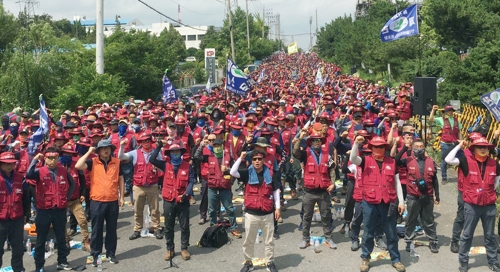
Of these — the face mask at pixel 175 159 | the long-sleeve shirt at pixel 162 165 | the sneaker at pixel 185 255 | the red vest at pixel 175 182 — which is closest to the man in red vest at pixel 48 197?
the long-sleeve shirt at pixel 162 165

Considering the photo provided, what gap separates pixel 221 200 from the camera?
9492 mm

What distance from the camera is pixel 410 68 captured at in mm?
31484

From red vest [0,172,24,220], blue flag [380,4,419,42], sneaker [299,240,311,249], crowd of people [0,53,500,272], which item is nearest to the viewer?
red vest [0,172,24,220]

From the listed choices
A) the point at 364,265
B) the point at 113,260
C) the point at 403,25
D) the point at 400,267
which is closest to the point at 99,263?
the point at 113,260

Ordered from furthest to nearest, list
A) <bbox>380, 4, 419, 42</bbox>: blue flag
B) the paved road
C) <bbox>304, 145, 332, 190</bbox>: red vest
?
<bbox>380, 4, 419, 42</bbox>: blue flag
<bbox>304, 145, 332, 190</bbox>: red vest
the paved road

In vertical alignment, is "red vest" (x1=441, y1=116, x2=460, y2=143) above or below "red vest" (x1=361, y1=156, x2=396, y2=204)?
above

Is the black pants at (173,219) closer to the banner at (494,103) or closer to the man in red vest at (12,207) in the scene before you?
the man in red vest at (12,207)

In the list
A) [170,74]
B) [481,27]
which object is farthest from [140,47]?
[481,27]

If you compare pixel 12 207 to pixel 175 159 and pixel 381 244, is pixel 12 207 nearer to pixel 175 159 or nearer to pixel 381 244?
pixel 175 159

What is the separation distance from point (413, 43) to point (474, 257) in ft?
92.6

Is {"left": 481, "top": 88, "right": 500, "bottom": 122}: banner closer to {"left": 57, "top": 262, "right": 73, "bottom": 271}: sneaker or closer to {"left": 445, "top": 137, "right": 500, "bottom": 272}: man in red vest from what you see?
{"left": 445, "top": 137, "right": 500, "bottom": 272}: man in red vest

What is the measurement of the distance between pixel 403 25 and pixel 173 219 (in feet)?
36.3

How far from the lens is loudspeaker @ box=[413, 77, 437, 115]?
12.9 metres

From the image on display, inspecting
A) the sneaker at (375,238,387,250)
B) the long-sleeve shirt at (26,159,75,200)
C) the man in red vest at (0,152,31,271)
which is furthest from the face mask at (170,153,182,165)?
the sneaker at (375,238,387,250)
